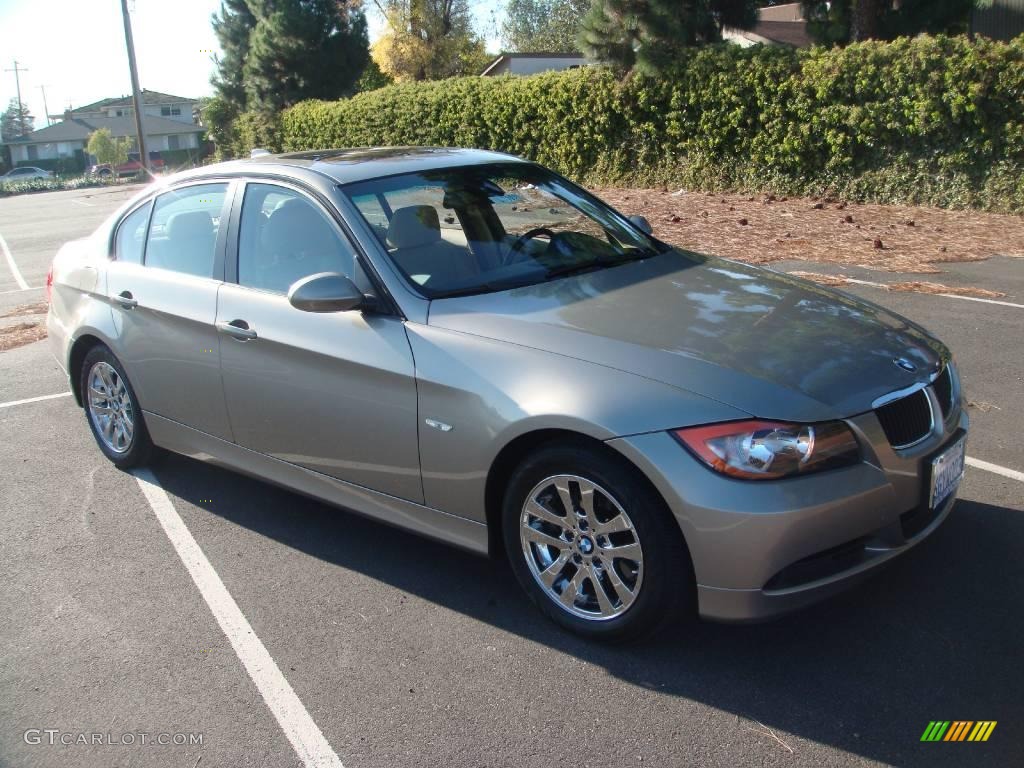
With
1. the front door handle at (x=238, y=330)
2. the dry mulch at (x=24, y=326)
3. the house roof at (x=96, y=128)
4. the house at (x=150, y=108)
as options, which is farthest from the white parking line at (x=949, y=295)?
the house at (x=150, y=108)

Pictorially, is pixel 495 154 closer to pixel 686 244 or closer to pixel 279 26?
pixel 686 244

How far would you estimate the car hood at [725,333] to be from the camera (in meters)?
3.32

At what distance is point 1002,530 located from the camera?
428 cm

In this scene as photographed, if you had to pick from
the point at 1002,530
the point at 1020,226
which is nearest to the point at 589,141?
the point at 1020,226

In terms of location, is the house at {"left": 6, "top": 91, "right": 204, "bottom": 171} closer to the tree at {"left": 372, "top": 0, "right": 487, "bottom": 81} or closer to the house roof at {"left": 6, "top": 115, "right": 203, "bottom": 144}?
the house roof at {"left": 6, "top": 115, "right": 203, "bottom": 144}

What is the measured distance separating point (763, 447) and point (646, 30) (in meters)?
15.2

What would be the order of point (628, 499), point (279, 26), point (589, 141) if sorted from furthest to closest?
point (279, 26), point (589, 141), point (628, 499)

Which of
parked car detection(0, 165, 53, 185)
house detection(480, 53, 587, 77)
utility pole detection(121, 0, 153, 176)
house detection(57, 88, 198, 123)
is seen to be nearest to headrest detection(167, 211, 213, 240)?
utility pole detection(121, 0, 153, 176)

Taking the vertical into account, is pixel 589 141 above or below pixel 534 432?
above

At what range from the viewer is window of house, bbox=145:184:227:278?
4957 mm

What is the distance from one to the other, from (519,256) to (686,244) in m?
8.09

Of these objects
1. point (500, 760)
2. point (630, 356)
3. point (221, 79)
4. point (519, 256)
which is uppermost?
point (221, 79)

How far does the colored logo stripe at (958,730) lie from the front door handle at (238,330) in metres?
3.10

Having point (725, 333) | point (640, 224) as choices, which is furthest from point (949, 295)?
point (725, 333)
